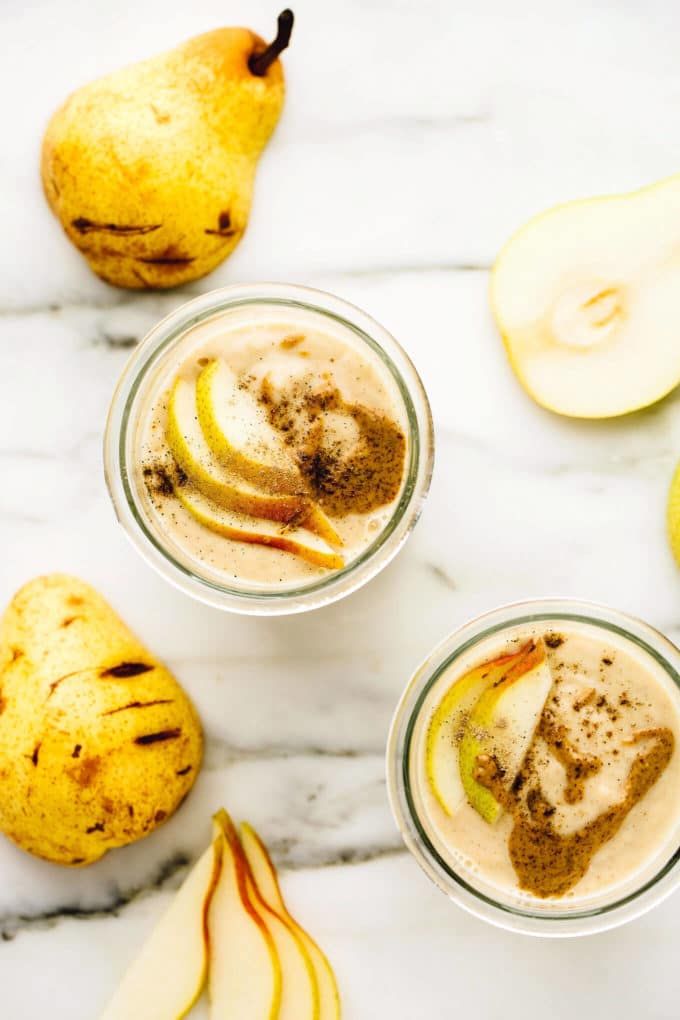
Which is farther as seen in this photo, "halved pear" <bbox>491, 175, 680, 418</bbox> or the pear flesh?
"halved pear" <bbox>491, 175, 680, 418</bbox>

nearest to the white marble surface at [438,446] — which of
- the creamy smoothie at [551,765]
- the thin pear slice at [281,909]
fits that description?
the thin pear slice at [281,909]

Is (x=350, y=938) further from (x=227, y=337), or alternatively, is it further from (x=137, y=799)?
(x=227, y=337)

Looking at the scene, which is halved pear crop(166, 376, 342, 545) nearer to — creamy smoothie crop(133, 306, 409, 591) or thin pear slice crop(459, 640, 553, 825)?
creamy smoothie crop(133, 306, 409, 591)

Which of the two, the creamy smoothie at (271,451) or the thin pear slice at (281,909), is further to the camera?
the thin pear slice at (281,909)

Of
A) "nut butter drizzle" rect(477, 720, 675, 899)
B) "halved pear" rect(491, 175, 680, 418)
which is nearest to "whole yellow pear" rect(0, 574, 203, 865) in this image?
"nut butter drizzle" rect(477, 720, 675, 899)

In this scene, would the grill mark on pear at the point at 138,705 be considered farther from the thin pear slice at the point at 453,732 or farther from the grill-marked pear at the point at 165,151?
the grill-marked pear at the point at 165,151

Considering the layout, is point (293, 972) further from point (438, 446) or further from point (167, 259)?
point (167, 259)

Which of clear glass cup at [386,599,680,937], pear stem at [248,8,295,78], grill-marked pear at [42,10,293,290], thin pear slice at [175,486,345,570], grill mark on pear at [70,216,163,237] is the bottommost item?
clear glass cup at [386,599,680,937]
